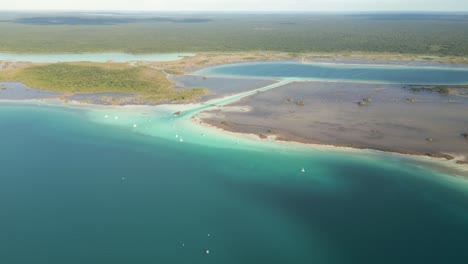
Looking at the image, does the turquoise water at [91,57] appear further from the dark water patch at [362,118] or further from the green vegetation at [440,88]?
the green vegetation at [440,88]

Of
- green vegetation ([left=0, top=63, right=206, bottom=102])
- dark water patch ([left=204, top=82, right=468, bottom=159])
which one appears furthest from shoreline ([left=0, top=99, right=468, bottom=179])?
green vegetation ([left=0, top=63, right=206, bottom=102])

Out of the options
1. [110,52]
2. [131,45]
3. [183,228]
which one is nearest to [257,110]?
[183,228]

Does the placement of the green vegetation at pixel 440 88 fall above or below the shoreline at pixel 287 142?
above

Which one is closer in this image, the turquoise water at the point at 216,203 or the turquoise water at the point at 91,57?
the turquoise water at the point at 216,203

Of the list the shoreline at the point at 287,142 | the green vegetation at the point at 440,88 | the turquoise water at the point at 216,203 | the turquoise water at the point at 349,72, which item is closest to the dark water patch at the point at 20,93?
the shoreline at the point at 287,142

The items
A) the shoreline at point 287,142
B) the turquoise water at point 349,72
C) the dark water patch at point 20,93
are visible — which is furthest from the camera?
the turquoise water at point 349,72

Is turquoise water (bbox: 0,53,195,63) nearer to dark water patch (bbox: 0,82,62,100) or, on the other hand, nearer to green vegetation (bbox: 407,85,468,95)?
dark water patch (bbox: 0,82,62,100)

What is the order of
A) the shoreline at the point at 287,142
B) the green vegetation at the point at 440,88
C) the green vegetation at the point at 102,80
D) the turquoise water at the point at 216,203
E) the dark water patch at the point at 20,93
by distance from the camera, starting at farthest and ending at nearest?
the green vegetation at the point at 102,80
the green vegetation at the point at 440,88
the dark water patch at the point at 20,93
the shoreline at the point at 287,142
the turquoise water at the point at 216,203
